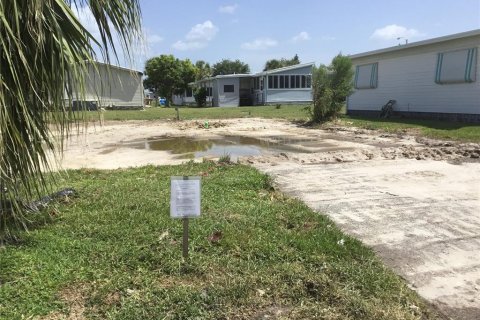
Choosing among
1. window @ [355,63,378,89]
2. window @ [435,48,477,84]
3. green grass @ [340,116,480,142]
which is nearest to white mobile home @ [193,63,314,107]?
window @ [355,63,378,89]

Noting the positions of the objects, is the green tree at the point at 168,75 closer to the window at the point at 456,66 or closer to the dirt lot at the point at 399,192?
the window at the point at 456,66

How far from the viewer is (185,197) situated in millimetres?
3471

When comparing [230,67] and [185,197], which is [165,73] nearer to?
[230,67]

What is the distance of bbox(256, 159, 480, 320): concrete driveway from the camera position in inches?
135

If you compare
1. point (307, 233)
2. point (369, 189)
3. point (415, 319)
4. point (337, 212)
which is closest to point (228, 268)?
point (307, 233)

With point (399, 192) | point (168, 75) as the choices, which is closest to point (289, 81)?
point (168, 75)

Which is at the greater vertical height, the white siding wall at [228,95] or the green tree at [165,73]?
the green tree at [165,73]

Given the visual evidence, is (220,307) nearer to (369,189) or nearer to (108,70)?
(108,70)

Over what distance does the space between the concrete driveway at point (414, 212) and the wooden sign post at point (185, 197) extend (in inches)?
65.8

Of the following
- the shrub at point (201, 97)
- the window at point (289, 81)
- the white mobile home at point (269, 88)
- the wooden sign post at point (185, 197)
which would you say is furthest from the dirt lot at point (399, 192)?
the shrub at point (201, 97)

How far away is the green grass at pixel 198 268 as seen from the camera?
116 inches

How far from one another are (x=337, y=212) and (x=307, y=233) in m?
1.02

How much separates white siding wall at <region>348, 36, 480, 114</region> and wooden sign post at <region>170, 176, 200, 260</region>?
47.3 feet

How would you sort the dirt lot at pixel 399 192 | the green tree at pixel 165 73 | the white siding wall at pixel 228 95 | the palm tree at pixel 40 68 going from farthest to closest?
1. the green tree at pixel 165 73
2. the white siding wall at pixel 228 95
3. the dirt lot at pixel 399 192
4. the palm tree at pixel 40 68
